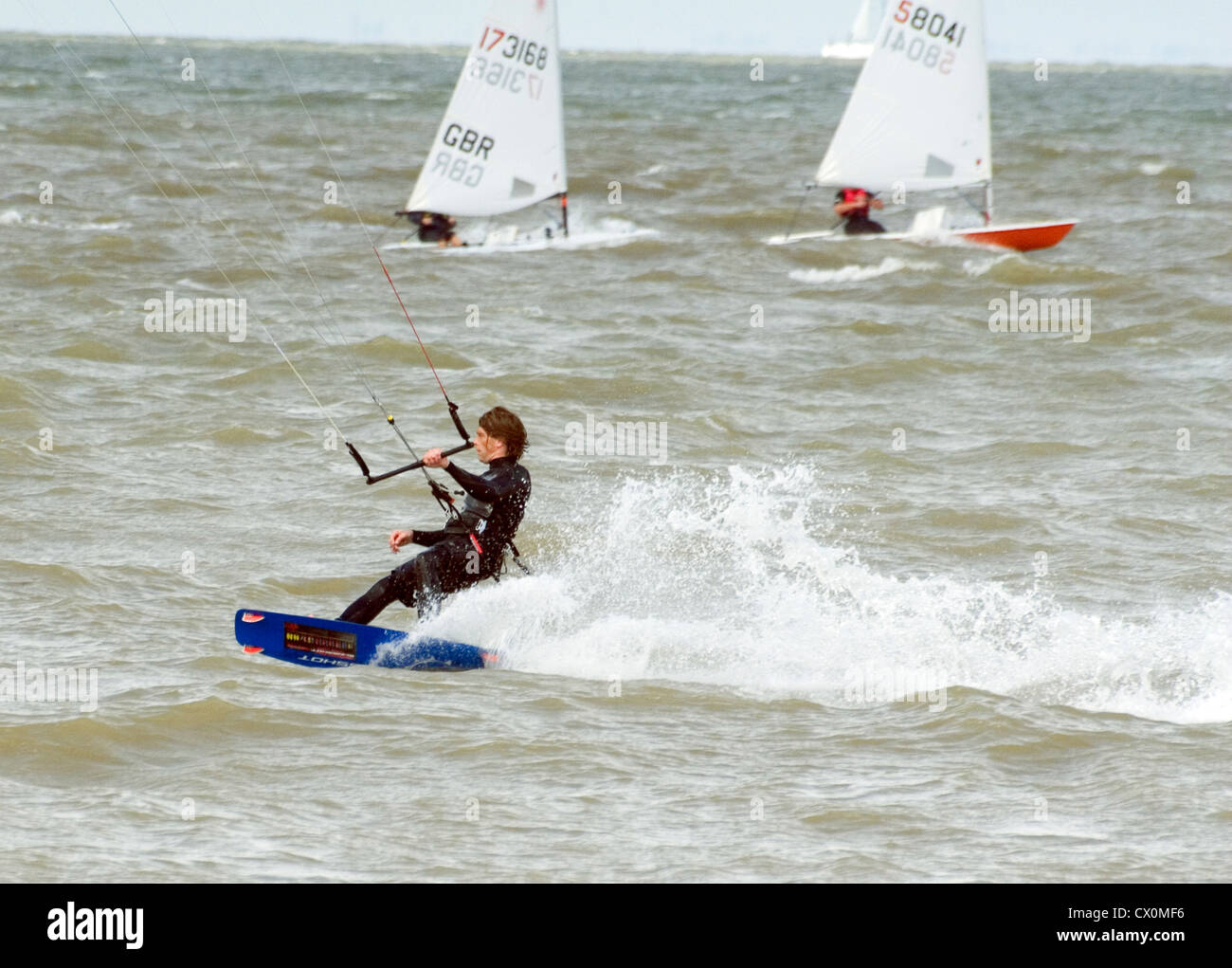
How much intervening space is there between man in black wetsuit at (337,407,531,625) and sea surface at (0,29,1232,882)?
0.16 m

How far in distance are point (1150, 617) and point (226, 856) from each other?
594cm

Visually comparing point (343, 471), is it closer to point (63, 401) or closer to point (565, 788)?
point (63, 401)

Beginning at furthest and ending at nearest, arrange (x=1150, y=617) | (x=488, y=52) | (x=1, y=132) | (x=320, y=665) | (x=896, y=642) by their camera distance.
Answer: (x=1, y=132)
(x=488, y=52)
(x=1150, y=617)
(x=896, y=642)
(x=320, y=665)

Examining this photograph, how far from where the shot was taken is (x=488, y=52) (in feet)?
87.3

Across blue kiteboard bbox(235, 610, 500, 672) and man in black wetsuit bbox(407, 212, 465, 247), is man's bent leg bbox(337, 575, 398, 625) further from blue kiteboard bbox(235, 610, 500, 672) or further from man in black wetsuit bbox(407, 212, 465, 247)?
man in black wetsuit bbox(407, 212, 465, 247)

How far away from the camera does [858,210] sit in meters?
27.1

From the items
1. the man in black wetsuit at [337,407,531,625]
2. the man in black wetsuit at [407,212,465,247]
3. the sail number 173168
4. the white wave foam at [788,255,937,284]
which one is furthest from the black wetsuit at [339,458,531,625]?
the sail number 173168

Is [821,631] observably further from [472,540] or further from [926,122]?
[926,122]

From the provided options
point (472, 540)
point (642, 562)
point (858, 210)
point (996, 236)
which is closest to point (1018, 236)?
point (996, 236)

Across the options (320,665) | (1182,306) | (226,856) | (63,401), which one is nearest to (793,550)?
(320,665)

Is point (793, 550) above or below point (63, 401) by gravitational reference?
below

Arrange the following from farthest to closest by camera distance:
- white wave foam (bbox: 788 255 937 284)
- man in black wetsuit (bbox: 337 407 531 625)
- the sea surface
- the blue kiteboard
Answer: white wave foam (bbox: 788 255 937 284) → man in black wetsuit (bbox: 337 407 531 625) → the blue kiteboard → the sea surface

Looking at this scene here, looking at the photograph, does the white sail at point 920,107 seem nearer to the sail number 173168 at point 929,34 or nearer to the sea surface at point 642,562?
the sail number 173168 at point 929,34

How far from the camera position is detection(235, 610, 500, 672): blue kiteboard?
8.87 m
